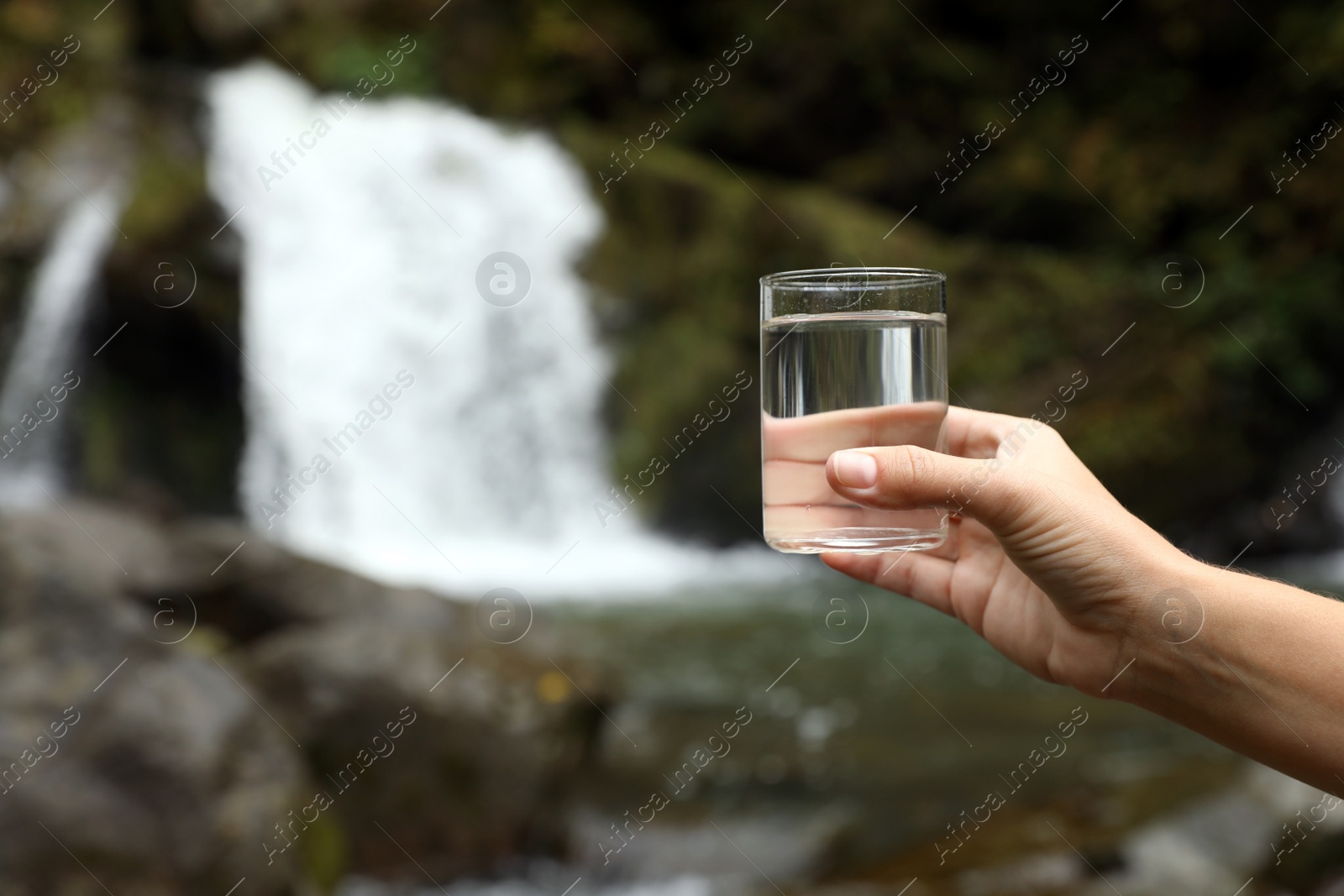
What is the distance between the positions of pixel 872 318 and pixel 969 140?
11742 millimetres

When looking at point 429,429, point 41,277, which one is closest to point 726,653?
point 429,429

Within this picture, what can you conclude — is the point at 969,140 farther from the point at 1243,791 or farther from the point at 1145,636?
the point at 1145,636

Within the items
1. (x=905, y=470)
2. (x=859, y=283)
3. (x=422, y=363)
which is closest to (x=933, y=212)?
(x=422, y=363)

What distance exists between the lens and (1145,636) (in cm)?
160

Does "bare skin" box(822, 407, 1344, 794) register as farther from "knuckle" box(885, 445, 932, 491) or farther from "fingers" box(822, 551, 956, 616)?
"fingers" box(822, 551, 956, 616)

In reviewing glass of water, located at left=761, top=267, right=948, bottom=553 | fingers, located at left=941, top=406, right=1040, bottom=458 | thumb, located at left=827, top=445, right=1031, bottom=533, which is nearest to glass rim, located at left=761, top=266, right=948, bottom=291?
glass of water, located at left=761, top=267, right=948, bottom=553

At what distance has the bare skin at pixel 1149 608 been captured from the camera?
149cm

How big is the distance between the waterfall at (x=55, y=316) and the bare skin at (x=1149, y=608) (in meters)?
10.4

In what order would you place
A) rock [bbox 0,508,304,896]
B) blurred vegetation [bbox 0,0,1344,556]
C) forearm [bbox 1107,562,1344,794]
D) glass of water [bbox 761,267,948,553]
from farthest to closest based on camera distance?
blurred vegetation [bbox 0,0,1344,556] < rock [bbox 0,508,304,896] < glass of water [bbox 761,267,948,553] < forearm [bbox 1107,562,1344,794]

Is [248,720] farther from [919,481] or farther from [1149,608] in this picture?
[1149,608]

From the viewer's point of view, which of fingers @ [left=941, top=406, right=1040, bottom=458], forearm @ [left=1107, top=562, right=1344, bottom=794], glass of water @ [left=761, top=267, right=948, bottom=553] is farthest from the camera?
fingers @ [left=941, top=406, right=1040, bottom=458]

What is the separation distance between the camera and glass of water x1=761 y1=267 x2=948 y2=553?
1586 millimetres

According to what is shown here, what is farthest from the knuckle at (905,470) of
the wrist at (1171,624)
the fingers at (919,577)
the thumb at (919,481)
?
the fingers at (919,577)

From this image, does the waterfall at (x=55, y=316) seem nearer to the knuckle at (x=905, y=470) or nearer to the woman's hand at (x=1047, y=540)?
the woman's hand at (x=1047, y=540)
